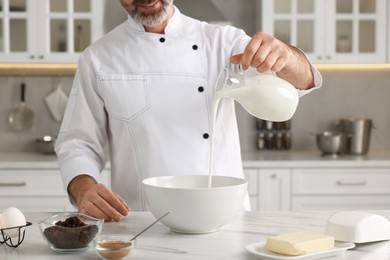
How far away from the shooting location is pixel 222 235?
1.57 m

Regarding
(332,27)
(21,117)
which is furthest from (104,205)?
(21,117)

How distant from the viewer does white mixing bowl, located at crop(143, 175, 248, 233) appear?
1504mm

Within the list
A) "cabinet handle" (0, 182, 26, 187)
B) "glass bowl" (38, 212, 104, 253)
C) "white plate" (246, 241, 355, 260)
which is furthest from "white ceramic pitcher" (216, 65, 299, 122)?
"cabinet handle" (0, 182, 26, 187)

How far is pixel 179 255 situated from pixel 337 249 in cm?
33

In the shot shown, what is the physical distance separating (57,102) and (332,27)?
5.73ft

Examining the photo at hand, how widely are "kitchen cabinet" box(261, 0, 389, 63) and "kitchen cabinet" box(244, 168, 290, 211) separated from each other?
0.74m

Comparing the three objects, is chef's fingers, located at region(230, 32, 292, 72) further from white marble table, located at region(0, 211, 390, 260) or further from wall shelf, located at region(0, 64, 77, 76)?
wall shelf, located at region(0, 64, 77, 76)

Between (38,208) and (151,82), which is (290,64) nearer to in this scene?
(151,82)

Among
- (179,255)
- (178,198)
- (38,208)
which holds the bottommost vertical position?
(38,208)

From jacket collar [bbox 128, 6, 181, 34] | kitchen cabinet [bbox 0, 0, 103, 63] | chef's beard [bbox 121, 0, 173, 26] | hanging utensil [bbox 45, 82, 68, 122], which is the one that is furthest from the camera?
hanging utensil [bbox 45, 82, 68, 122]

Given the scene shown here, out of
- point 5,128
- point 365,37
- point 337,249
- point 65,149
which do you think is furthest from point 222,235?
point 5,128

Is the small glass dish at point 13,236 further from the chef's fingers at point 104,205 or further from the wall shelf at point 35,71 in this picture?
the wall shelf at point 35,71

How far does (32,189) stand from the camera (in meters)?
3.64

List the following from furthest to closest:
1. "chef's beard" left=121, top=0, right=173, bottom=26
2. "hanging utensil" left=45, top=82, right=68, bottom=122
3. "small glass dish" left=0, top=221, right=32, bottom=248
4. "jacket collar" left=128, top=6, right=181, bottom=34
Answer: "hanging utensil" left=45, top=82, right=68, bottom=122
"jacket collar" left=128, top=6, right=181, bottom=34
"chef's beard" left=121, top=0, right=173, bottom=26
"small glass dish" left=0, top=221, right=32, bottom=248
